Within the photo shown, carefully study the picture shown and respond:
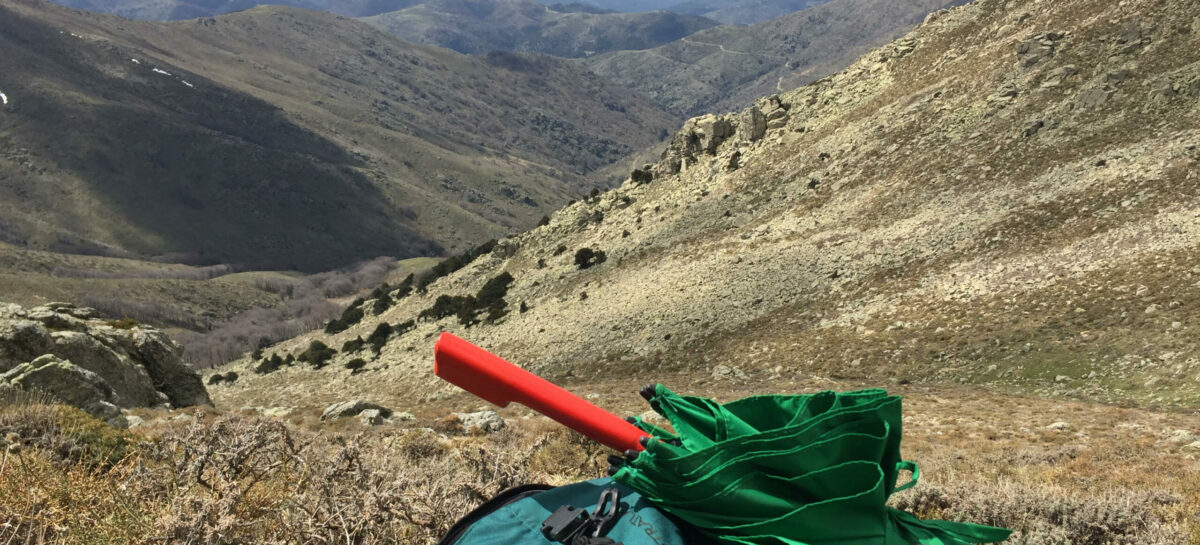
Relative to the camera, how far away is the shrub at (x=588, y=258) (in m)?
40.7

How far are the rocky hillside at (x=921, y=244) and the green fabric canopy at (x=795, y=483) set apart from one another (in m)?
15.7

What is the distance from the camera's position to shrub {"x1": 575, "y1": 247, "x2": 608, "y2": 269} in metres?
40.7

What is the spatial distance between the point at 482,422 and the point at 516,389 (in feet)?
37.2

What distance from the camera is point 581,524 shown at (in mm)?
2611

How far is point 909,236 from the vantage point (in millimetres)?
26422

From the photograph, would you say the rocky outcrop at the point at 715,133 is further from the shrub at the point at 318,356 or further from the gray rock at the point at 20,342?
the gray rock at the point at 20,342

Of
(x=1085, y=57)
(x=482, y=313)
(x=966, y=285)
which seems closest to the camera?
(x=966, y=285)

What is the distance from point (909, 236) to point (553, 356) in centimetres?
1631

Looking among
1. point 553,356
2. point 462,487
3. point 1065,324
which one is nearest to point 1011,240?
point 1065,324

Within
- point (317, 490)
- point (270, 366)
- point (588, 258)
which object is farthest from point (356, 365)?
point (317, 490)

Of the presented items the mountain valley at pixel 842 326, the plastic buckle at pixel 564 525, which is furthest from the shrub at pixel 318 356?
the plastic buckle at pixel 564 525

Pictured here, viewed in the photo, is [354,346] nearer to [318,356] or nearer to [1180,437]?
[318,356]

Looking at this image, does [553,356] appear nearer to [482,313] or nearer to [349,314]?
[482,313]

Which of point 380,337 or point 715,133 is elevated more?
point 715,133
